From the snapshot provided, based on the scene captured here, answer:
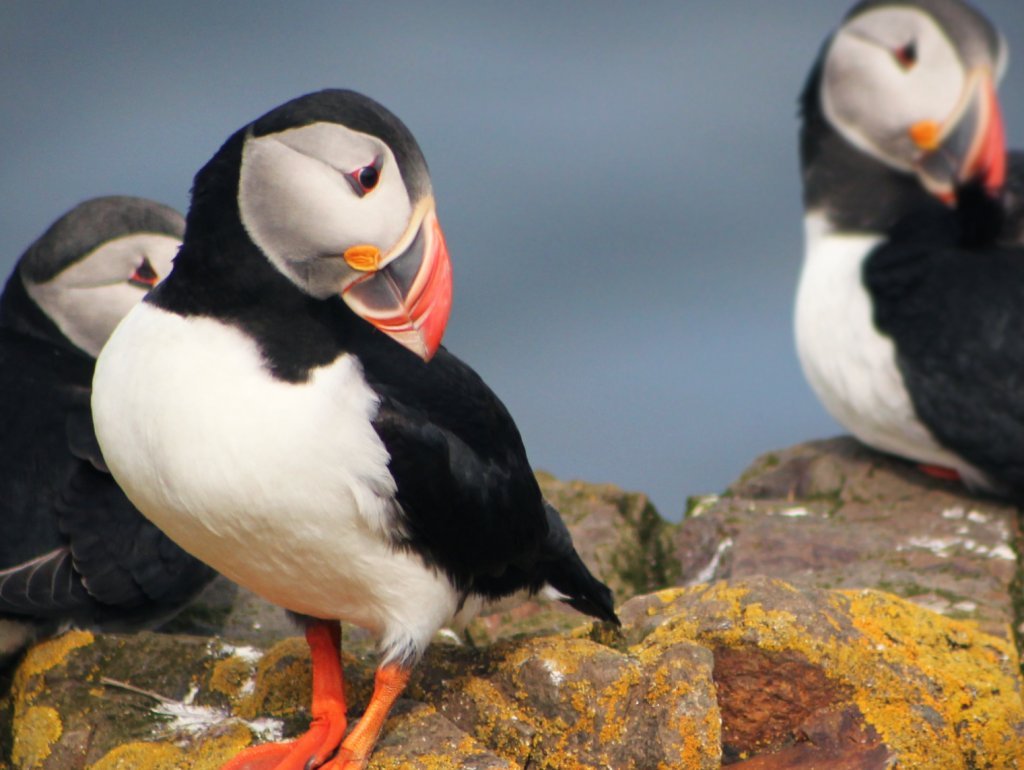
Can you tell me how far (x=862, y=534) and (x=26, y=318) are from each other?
9.31 feet

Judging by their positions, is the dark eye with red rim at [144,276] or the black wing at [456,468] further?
the dark eye with red rim at [144,276]

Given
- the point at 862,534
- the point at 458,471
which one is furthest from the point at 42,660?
the point at 862,534

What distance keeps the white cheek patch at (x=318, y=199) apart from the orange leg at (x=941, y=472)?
10.8 feet

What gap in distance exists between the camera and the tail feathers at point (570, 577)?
382 cm

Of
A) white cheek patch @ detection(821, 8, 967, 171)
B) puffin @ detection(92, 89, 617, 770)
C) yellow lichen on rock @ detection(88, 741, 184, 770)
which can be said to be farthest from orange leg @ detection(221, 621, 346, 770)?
white cheek patch @ detection(821, 8, 967, 171)

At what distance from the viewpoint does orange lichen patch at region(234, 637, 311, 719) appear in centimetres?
384

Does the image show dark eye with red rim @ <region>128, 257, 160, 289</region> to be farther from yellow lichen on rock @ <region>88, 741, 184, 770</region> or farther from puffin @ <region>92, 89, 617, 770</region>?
yellow lichen on rock @ <region>88, 741, 184, 770</region>

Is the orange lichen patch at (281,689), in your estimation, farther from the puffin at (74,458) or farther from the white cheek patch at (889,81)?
the white cheek patch at (889,81)

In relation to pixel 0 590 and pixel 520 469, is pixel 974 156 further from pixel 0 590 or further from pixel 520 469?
pixel 0 590

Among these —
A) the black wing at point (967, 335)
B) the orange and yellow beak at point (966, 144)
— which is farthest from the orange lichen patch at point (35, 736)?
the orange and yellow beak at point (966, 144)

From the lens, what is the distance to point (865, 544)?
203 inches

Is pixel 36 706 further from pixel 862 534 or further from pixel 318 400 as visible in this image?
pixel 862 534

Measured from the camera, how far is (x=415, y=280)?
3.23 meters

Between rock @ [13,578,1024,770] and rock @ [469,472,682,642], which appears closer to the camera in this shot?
rock @ [13,578,1024,770]
